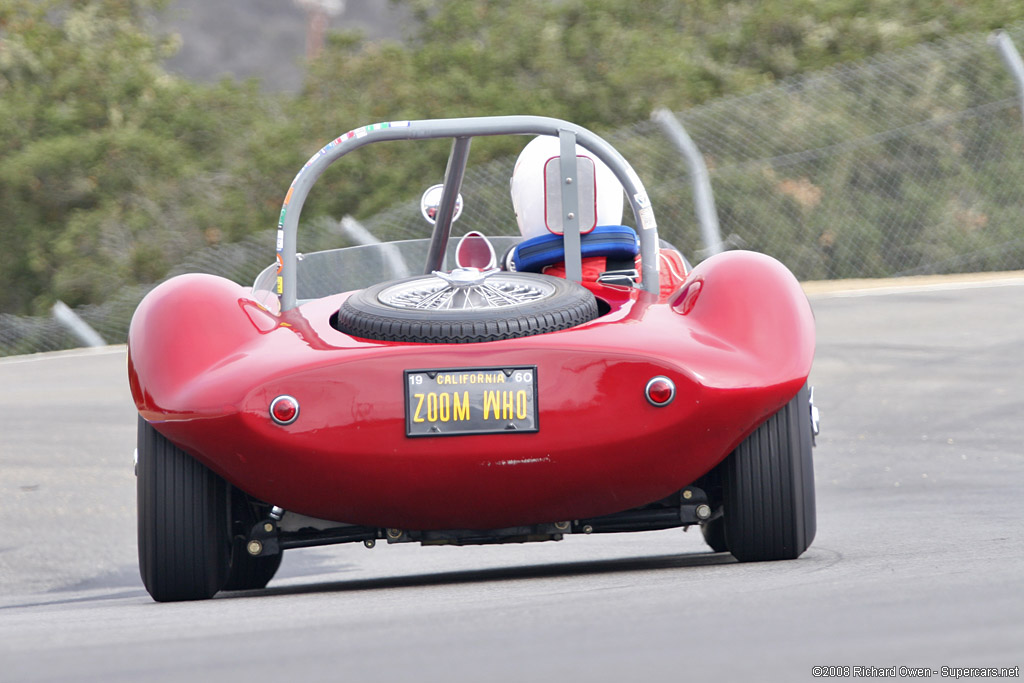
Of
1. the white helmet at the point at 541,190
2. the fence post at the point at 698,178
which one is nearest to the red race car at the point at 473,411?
the white helmet at the point at 541,190

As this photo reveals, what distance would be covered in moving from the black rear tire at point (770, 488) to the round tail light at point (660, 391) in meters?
0.38

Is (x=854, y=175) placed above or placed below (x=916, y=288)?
above

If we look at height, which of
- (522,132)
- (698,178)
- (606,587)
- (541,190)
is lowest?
(698,178)

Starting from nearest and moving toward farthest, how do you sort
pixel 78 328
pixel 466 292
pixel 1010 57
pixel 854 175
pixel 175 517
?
pixel 175 517 < pixel 466 292 < pixel 1010 57 < pixel 78 328 < pixel 854 175

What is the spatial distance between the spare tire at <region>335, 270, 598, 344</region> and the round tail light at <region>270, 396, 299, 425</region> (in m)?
0.35

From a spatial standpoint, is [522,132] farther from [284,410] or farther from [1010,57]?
[1010,57]

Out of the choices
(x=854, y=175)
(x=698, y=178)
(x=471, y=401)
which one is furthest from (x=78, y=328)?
(x=471, y=401)

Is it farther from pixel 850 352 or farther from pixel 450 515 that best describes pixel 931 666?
pixel 850 352

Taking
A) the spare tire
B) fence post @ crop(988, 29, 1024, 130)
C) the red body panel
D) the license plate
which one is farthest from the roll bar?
fence post @ crop(988, 29, 1024, 130)

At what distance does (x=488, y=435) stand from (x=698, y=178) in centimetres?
967

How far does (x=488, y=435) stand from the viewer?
3.81m

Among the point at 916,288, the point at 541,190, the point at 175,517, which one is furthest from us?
the point at 916,288

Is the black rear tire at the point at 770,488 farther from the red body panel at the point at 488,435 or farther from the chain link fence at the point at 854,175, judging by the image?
the chain link fence at the point at 854,175

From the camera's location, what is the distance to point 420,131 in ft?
15.1
